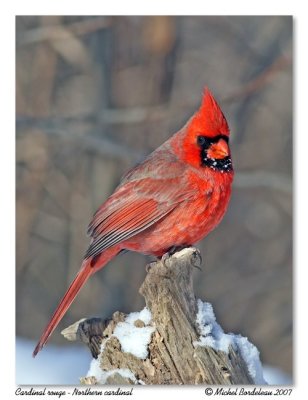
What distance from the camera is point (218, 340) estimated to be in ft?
9.68

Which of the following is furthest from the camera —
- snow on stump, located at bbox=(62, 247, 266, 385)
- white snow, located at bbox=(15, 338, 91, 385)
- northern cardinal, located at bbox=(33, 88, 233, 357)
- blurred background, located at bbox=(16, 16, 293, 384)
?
blurred background, located at bbox=(16, 16, 293, 384)

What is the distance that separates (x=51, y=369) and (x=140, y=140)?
116 centimetres

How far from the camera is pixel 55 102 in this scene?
3830 mm

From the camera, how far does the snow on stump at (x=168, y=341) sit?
114 inches

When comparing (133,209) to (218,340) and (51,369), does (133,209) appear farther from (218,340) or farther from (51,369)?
(51,369)

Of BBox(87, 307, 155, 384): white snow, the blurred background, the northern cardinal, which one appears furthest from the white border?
BBox(87, 307, 155, 384): white snow

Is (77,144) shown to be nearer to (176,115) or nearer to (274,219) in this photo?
(176,115)

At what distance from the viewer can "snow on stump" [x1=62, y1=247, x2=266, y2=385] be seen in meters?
2.90

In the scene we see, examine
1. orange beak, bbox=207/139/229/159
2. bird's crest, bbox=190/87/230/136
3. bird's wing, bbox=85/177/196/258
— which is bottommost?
bird's wing, bbox=85/177/196/258

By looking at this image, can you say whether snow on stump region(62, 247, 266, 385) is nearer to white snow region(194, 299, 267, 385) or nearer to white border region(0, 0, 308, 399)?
white snow region(194, 299, 267, 385)

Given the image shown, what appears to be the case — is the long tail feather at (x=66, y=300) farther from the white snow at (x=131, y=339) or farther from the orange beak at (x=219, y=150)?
the orange beak at (x=219, y=150)
